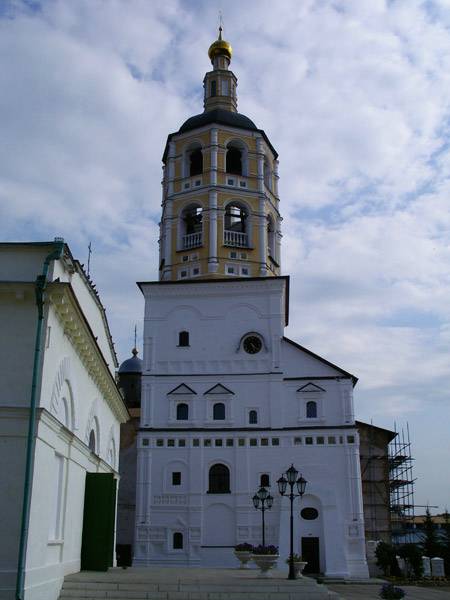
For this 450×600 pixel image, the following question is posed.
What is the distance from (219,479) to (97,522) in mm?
14512

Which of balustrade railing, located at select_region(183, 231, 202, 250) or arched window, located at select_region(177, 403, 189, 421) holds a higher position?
balustrade railing, located at select_region(183, 231, 202, 250)

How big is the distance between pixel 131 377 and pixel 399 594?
41.3 m

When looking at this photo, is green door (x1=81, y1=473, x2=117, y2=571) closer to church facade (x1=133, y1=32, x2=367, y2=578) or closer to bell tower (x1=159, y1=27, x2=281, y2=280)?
church facade (x1=133, y1=32, x2=367, y2=578)

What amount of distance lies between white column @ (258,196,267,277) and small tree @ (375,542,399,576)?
1449 centimetres

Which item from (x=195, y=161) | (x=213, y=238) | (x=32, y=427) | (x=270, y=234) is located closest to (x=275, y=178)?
(x=270, y=234)

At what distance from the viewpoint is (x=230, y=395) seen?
34.1 m

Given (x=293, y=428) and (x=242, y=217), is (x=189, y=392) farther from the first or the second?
(x=242, y=217)

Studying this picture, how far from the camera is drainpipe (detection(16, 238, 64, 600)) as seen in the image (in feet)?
42.5

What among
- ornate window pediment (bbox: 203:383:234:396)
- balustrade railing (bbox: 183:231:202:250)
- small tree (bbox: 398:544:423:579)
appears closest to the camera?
small tree (bbox: 398:544:423:579)

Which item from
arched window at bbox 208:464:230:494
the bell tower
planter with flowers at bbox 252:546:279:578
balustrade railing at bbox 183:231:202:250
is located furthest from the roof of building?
planter with flowers at bbox 252:546:279:578

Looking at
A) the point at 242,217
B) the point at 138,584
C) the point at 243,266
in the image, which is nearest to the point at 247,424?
the point at 243,266

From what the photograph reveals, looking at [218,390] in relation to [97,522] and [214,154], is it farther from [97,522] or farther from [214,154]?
[97,522]

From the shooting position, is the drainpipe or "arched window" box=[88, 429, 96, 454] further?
"arched window" box=[88, 429, 96, 454]

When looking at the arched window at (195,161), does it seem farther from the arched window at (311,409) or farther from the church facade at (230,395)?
the arched window at (311,409)
